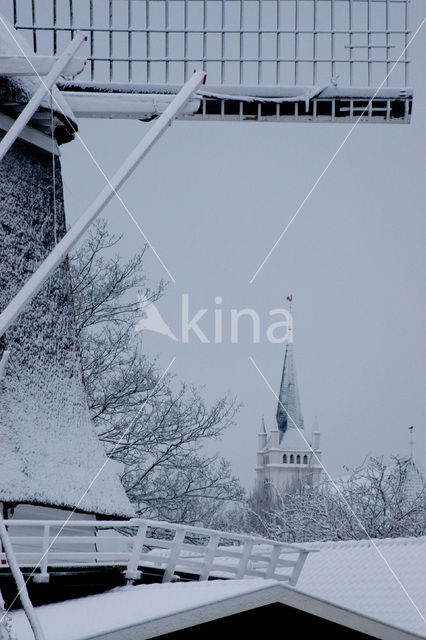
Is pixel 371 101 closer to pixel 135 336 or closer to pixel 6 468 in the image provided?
pixel 6 468

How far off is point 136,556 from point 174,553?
292 millimetres

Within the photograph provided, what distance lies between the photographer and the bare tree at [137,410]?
16.2 meters

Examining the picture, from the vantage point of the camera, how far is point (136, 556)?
705 cm

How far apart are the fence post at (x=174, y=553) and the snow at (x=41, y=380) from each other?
541 mm

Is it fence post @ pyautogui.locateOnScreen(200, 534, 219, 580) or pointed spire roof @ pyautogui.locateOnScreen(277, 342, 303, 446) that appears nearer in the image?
fence post @ pyautogui.locateOnScreen(200, 534, 219, 580)

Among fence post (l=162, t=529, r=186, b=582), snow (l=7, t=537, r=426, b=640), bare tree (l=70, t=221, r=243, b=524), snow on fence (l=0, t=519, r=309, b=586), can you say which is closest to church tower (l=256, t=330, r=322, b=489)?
bare tree (l=70, t=221, r=243, b=524)

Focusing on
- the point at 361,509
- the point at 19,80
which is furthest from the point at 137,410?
the point at 19,80

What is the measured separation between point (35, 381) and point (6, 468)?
78 cm

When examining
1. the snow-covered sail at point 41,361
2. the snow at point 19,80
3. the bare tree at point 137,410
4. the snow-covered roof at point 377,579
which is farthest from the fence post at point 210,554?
the bare tree at point 137,410

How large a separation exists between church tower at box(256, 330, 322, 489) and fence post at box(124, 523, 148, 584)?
1847 cm

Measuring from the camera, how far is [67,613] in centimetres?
666

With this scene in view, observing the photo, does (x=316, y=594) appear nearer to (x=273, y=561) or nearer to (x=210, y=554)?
(x=273, y=561)

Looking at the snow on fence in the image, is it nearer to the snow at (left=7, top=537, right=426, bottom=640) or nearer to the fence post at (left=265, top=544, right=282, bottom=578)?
the fence post at (left=265, top=544, right=282, bottom=578)

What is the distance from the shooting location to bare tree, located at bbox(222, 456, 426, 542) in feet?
63.4
